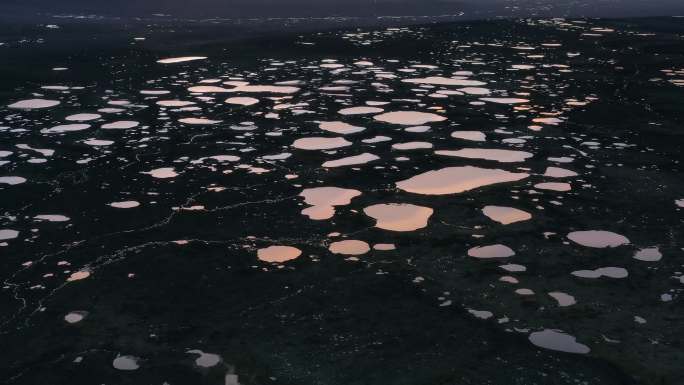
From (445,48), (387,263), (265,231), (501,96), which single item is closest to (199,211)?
(265,231)

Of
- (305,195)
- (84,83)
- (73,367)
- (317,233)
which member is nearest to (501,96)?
(305,195)

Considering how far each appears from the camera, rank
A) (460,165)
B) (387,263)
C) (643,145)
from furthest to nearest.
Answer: (643,145) < (460,165) < (387,263)

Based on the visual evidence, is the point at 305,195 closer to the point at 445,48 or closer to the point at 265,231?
the point at 265,231

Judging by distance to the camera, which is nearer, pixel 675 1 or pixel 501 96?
pixel 501 96

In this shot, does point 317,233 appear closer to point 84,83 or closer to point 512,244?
point 512,244

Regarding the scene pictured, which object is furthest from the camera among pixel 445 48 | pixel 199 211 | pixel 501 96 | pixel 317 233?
pixel 445 48

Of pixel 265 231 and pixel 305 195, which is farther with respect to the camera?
pixel 305 195
